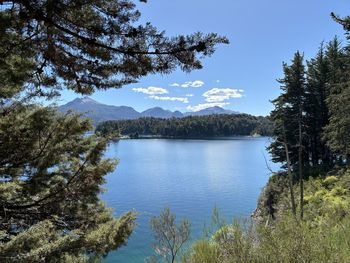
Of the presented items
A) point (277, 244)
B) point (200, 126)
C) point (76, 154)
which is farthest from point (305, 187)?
point (200, 126)

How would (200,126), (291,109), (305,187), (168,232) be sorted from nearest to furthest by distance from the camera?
(168,232) < (305,187) < (291,109) < (200,126)

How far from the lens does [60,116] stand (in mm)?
6793

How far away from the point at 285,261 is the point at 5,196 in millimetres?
4127

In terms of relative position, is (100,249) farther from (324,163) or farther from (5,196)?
(324,163)

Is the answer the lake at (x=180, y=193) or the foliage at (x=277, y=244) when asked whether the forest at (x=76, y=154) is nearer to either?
the foliage at (x=277, y=244)

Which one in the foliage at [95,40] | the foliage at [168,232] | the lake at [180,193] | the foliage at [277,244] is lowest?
the lake at [180,193]

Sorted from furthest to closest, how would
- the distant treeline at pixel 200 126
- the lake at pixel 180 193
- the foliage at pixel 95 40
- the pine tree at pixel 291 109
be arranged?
the distant treeline at pixel 200 126, the pine tree at pixel 291 109, the lake at pixel 180 193, the foliage at pixel 95 40

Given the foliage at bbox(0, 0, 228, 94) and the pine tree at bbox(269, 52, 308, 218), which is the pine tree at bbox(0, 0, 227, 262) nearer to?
the foliage at bbox(0, 0, 228, 94)

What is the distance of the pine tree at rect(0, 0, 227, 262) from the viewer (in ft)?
11.1

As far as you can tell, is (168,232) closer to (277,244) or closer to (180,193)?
(277,244)

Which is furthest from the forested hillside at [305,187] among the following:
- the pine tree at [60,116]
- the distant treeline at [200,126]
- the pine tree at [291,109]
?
the distant treeline at [200,126]

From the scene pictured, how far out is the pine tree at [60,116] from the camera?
3.38m

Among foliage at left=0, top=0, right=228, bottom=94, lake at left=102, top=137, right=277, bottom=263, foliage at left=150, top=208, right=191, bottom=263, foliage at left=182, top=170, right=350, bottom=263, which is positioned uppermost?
foliage at left=0, top=0, right=228, bottom=94

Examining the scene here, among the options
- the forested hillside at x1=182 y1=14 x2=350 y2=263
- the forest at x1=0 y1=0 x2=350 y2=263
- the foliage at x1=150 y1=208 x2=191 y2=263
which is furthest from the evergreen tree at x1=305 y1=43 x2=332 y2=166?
the forest at x1=0 y1=0 x2=350 y2=263
